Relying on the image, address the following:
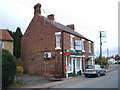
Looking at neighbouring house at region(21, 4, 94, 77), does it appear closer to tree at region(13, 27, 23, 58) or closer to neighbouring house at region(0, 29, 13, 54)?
neighbouring house at region(0, 29, 13, 54)

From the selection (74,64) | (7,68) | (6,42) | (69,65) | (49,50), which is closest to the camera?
(7,68)

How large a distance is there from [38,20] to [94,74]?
36.2 feet

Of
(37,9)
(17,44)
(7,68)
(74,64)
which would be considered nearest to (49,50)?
(74,64)

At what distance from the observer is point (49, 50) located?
24.6 meters

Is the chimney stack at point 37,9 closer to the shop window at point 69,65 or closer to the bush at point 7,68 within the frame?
the shop window at point 69,65

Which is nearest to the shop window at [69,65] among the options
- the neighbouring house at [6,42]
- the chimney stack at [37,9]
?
the chimney stack at [37,9]

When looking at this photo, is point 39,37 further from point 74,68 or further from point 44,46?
point 74,68

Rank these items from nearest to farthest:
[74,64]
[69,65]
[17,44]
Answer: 1. [69,65]
2. [74,64]
3. [17,44]

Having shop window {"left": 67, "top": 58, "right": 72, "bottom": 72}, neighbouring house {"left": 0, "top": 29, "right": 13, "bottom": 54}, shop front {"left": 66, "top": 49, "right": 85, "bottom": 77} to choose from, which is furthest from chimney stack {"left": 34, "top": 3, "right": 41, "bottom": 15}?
shop window {"left": 67, "top": 58, "right": 72, "bottom": 72}

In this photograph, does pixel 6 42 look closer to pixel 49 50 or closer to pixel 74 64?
pixel 49 50

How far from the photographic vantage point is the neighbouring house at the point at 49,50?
2359 centimetres

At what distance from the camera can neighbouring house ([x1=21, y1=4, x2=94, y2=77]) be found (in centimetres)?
2359

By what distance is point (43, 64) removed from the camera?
24781mm

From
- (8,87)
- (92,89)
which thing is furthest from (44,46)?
(92,89)
